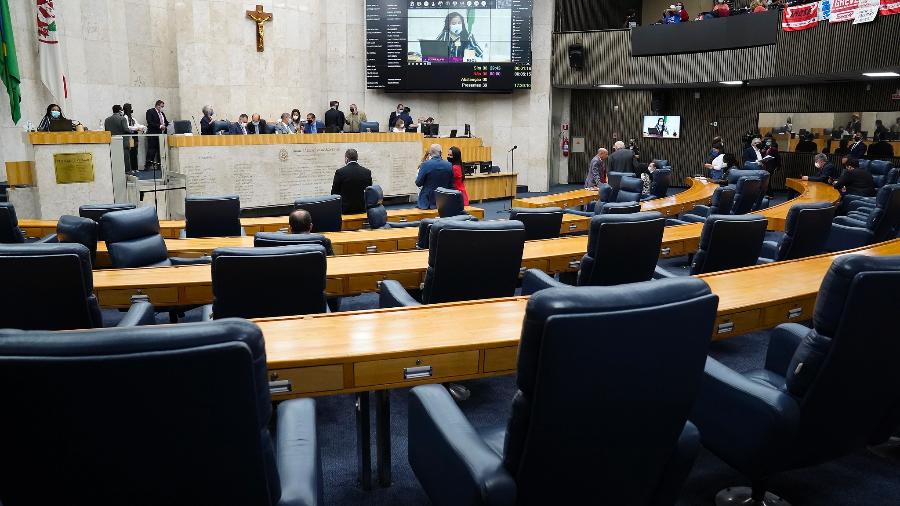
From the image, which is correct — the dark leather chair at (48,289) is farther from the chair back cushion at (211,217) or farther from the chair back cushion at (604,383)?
the chair back cushion at (211,217)

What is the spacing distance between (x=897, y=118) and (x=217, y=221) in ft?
48.6

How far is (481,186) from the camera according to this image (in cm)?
1488

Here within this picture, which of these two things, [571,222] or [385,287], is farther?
→ [571,222]

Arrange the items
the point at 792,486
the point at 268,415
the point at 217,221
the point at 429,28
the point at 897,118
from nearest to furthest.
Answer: the point at 268,415
the point at 792,486
the point at 217,221
the point at 897,118
the point at 429,28

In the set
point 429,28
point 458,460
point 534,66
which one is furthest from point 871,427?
point 534,66

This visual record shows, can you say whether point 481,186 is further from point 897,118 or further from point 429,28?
point 897,118

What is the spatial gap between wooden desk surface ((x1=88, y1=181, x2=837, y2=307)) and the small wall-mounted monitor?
49.2 feet

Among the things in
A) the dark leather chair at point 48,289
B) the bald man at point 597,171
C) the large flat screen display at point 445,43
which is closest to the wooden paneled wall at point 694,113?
the large flat screen display at point 445,43

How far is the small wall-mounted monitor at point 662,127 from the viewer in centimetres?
1872

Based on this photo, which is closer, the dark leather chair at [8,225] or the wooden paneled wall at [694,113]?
the dark leather chair at [8,225]

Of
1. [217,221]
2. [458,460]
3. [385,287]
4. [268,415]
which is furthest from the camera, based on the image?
[217,221]

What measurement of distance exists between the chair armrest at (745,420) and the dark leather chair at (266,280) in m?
1.93

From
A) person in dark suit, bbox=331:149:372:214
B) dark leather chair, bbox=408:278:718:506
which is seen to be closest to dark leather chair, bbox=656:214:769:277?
dark leather chair, bbox=408:278:718:506

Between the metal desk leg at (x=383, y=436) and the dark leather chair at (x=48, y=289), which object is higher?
the dark leather chair at (x=48, y=289)
